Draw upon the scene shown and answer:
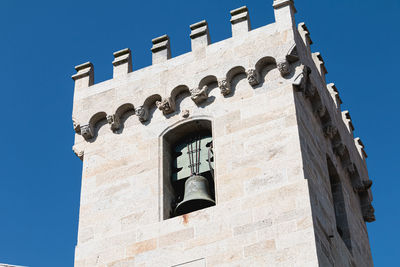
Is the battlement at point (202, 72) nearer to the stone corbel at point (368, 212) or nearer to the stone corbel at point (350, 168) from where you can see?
the stone corbel at point (350, 168)

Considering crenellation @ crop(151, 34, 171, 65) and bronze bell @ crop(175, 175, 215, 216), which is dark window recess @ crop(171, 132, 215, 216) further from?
crenellation @ crop(151, 34, 171, 65)

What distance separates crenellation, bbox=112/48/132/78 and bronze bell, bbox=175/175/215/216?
3.67m

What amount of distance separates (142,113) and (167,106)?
1.86ft

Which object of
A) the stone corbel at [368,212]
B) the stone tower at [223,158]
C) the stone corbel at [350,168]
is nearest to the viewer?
the stone tower at [223,158]

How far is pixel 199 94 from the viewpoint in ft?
69.8

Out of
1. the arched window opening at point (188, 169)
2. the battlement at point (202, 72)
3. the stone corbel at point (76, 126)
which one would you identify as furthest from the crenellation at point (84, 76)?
the arched window opening at point (188, 169)

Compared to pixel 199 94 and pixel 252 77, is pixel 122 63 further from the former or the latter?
pixel 252 77

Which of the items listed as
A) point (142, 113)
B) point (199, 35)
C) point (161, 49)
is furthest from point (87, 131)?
point (199, 35)

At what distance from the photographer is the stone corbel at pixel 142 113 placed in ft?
71.1

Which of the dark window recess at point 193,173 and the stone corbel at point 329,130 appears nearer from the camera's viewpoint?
the dark window recess at point 193,173

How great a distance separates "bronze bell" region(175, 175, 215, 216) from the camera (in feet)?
65.2

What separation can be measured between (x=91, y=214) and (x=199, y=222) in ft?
8.14

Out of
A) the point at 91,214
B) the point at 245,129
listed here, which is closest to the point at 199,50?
the point at 245,129

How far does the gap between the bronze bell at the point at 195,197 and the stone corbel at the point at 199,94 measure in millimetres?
1753
